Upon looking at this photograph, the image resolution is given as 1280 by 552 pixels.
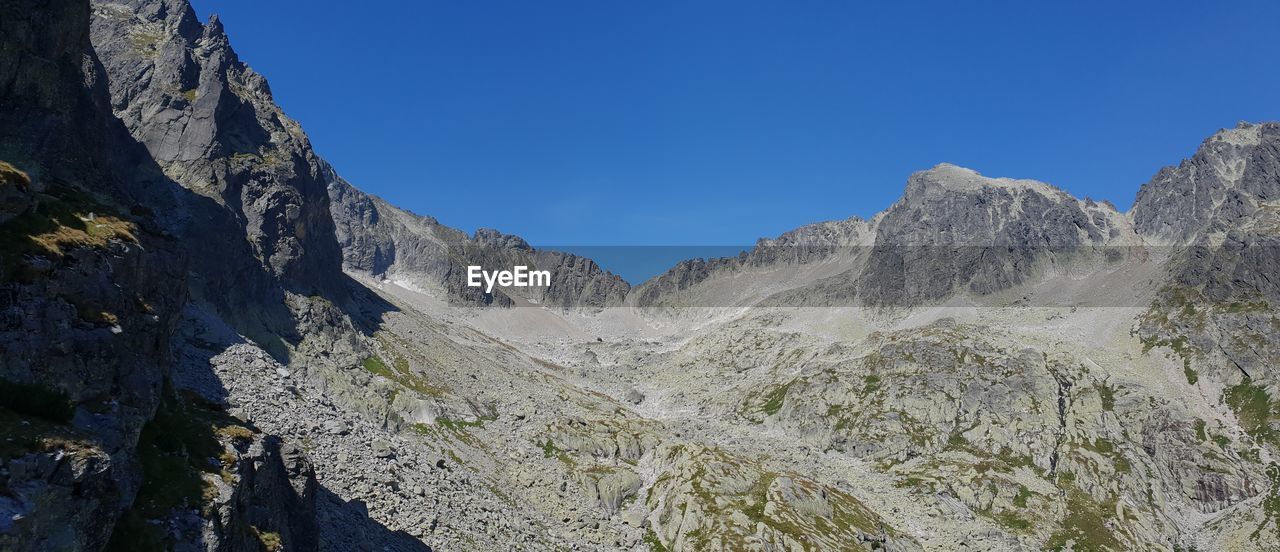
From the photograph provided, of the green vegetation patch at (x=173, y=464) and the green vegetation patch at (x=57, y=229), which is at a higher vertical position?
the green vegetation patch at (x=57, y=229)

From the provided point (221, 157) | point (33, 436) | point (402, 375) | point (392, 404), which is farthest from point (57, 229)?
point (221, 157)

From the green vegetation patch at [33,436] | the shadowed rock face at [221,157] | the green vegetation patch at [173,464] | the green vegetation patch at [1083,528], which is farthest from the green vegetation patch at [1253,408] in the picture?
the shadowed rock face at [221,157]

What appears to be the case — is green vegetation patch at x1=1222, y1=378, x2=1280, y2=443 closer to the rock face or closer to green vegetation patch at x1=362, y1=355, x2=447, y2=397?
green vegetation patch at x1=362, y1=355, x2=447, y2=397

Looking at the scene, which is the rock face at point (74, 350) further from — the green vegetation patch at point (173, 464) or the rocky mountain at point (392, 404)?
the green vegetation patch at point (173, 464)

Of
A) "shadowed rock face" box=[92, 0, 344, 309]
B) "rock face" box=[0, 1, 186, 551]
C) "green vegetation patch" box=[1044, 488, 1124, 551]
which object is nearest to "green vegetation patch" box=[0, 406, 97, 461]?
"rock face" box=[0, 1, 186, 551]

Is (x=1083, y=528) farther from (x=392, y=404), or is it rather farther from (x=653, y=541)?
(x=392, y=404)

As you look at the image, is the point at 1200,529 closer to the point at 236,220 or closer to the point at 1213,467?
the point at 1213,467
